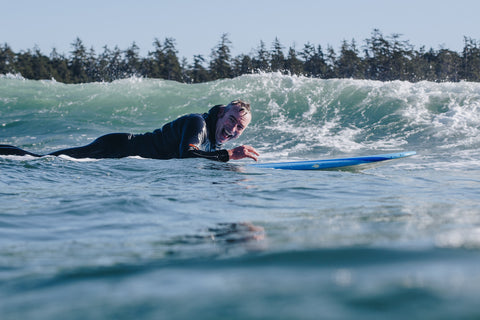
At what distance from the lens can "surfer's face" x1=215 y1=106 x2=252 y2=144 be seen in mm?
5609

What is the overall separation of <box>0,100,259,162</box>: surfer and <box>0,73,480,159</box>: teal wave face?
373 cm

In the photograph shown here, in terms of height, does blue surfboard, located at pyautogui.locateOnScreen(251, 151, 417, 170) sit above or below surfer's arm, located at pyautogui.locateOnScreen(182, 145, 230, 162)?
below

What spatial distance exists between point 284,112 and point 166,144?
30.7 feet

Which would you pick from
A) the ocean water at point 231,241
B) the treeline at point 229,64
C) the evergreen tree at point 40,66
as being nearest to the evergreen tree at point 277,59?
the treeline at point 229,64

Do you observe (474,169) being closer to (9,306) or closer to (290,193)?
(290,193)

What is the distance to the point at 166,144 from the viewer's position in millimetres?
6016

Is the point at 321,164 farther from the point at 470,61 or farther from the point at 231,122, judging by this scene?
the point at 470,61

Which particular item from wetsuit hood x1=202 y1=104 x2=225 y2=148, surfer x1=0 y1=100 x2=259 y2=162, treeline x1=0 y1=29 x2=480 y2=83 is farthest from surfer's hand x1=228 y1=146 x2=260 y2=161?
treeline x1=0 y1=29 x2=480 y2=83

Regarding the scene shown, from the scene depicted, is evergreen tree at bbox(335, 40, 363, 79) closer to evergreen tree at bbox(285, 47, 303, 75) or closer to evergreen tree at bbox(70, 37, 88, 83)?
evergreen tree at bbox(285, 47, 303, 75)

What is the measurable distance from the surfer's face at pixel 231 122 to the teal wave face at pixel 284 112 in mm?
3755

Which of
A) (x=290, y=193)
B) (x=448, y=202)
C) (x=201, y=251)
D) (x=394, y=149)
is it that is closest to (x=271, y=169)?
(x=290, y=193)

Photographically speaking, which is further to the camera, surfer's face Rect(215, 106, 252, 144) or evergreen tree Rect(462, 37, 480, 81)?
evergreen tree Rect(462, 37, 480, 81)

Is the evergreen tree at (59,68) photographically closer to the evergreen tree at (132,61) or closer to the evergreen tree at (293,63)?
the evergreen tree at (132,61)

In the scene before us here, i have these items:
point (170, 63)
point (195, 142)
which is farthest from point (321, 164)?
point (170, 63)
